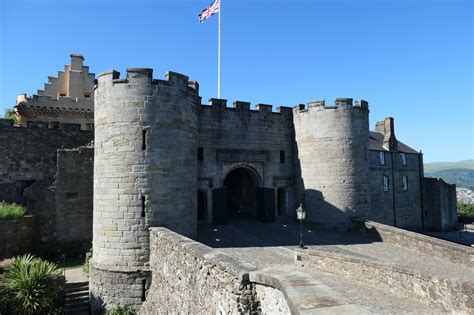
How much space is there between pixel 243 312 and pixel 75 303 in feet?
32.5

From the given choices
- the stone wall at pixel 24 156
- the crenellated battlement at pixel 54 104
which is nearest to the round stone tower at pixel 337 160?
the stone wall at pixel 24 156

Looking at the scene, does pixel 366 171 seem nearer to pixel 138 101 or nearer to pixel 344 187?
pixel 344 187

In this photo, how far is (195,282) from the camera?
8430mm

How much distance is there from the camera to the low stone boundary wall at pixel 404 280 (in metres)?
6.14

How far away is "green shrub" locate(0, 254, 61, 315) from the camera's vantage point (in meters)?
11.1

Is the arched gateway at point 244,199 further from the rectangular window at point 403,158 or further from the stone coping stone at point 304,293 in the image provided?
the rectangular window at point 403,158

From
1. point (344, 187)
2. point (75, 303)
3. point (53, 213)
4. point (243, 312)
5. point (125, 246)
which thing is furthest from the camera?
point (344, 187)

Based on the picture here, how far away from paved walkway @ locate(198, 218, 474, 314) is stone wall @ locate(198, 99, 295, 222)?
→ 2.31m

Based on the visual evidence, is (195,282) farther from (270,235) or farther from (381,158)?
(381,158)

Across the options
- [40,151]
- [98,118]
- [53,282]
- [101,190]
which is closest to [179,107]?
[98,118]

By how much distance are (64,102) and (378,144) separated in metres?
26.4

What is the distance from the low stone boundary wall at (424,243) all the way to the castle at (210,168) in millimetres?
1560

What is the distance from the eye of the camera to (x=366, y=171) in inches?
764

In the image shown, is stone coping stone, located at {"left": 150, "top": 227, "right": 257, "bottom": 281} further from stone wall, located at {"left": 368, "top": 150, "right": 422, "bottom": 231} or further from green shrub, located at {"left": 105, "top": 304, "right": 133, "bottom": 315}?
stone wall, located at {"left": 368, "top": 150, "right": 422, "bottom": 231}
